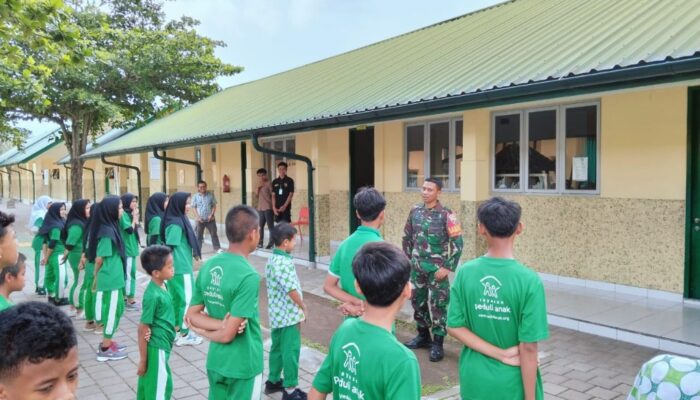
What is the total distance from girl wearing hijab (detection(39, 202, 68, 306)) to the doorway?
5.61m

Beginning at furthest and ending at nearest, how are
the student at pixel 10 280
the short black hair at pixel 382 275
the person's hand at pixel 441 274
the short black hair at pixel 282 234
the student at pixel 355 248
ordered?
the person's hand at pixel 441 274
the short black hair at pixel 282 234
the student at pixel 355 248
the student at pixel 10 280
the short black hair at pixel 382 275

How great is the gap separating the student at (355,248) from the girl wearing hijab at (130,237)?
450cm

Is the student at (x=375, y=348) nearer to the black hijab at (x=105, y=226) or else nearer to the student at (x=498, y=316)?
the student at (x=498, y=316)

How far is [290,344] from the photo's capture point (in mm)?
4309

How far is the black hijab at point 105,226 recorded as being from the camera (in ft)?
19.2

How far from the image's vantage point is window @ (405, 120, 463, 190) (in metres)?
9.38

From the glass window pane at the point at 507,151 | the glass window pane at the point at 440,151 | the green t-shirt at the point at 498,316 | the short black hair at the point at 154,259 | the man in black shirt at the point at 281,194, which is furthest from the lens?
the man in black shirt at the point at 281,194

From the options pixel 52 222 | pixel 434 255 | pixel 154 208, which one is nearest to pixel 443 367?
pixel 434 255

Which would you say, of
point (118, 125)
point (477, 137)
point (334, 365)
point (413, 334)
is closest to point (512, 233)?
point (334, 365)

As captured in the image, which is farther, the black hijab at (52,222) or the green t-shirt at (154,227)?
the black hijab at (52,222)

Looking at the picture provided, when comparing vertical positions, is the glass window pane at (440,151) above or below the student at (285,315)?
above

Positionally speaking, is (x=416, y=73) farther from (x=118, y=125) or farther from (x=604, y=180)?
(x=118, y=125)

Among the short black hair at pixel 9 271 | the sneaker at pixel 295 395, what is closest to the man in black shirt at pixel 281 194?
the sneaker at pixel 295 395

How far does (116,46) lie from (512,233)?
837 inches
